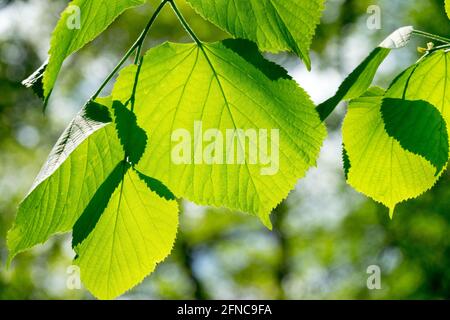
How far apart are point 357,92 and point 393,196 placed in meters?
0.23

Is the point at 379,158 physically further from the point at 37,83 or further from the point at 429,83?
the point at 37,83

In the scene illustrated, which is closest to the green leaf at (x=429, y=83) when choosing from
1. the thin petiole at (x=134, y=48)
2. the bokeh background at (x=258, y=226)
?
the thin petiole at (x=134, y=48)

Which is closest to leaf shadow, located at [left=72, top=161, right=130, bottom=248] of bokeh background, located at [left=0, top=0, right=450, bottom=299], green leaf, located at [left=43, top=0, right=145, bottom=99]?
green leaf, located at [left=43, top=0, right=145, bottom=99]

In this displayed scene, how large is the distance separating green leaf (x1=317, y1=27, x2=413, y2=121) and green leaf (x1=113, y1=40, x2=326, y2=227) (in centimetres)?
Result: 4

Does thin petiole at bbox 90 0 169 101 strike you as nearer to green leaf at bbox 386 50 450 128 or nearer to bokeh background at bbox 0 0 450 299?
green leaf at bbox 386 50 450 128

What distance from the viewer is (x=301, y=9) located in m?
0.47

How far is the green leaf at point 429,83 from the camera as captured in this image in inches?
22.3

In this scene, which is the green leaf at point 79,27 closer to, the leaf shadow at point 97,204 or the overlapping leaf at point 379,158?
the leaf shadow at point 97,204

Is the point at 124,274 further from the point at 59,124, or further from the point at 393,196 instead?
the point at 59,124

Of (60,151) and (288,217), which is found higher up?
(60,151)

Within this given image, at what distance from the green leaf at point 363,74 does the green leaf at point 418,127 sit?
7 centimetres

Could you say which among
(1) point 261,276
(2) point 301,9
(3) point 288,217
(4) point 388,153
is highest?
(2) point 301,9

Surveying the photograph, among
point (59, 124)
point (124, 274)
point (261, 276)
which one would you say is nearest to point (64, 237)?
point (59, 124)

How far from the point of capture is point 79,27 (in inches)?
18.9
